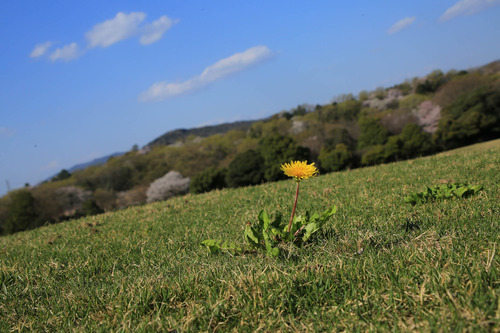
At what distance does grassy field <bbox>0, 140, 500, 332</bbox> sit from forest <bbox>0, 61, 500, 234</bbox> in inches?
424

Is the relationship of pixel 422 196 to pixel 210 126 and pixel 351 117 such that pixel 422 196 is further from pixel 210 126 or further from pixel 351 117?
pixel 210 126

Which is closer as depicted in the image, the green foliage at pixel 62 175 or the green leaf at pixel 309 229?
the green leaf at pixel 309 229

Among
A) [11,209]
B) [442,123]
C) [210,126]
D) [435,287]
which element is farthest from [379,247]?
[210,126]

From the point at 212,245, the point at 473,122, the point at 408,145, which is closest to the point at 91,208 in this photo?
the point at 212,245

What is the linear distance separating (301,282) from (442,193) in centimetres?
246

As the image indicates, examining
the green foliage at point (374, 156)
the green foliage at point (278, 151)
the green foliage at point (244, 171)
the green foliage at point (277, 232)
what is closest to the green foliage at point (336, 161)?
the green foliage at point (374, 156)

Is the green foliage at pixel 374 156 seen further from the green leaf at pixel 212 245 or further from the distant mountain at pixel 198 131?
the distant mountain at pixel 198 131

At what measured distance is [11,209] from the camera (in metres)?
23.5

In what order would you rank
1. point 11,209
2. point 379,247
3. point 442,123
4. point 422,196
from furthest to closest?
1. point 442,123
2. point 11,209
3. point 422,196
4. point 379,247

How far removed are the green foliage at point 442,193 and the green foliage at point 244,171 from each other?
59.6 ft

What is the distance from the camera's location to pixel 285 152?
25094mm

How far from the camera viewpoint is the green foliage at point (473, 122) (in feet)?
87.9

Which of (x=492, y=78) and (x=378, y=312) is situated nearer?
(x=378, y=312)

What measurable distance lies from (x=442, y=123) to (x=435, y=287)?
28.6m
